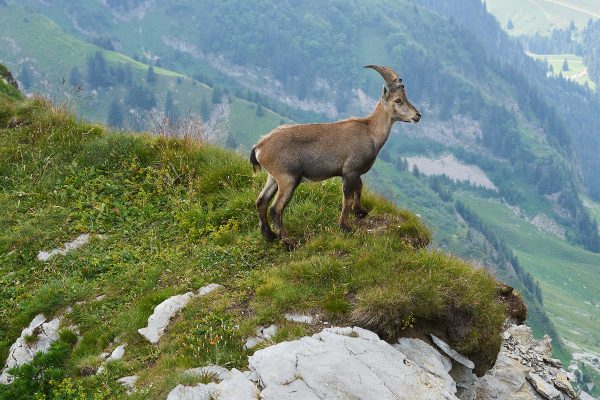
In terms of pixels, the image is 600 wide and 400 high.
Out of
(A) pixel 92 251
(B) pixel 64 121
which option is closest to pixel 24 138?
(B) pixel 64 121

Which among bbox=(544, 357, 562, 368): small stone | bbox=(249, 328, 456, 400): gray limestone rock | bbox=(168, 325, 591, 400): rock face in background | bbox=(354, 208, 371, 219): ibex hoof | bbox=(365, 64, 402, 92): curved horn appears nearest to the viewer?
bbox=(168, 325, 591, 400): rock face in background

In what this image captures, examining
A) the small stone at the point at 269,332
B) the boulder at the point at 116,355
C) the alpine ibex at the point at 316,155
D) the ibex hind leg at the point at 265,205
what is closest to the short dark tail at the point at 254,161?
the alpine ibex at the point at 316,155

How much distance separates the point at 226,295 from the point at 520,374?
7050mm

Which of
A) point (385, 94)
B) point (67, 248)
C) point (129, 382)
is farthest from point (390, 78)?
point (129, 382)

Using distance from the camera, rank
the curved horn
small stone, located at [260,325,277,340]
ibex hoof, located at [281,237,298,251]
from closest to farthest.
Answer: small stone, located at [260,325,277,340], ibex hoof, located at [281,237,298,251], the curved horn

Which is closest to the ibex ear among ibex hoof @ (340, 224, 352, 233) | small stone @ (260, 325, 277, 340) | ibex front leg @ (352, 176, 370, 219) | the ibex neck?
the ibex neck

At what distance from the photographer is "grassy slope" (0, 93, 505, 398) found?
33.0 ft

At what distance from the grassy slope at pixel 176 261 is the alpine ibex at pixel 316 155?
784mm

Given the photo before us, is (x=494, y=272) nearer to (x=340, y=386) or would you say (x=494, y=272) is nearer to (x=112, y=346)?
(x=340, y=386)

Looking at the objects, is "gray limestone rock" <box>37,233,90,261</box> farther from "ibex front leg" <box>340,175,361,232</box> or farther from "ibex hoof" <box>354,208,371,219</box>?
"ibex hoof" <box>354,208,371,219</box>

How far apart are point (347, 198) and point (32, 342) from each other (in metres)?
6.40

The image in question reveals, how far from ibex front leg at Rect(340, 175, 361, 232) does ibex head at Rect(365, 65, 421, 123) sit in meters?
1.77

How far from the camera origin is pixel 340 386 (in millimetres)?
8656

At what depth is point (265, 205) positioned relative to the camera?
41.8 feet
